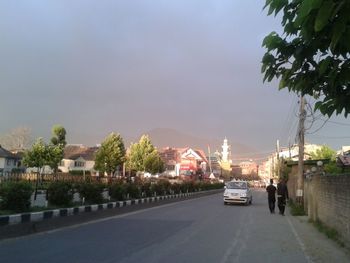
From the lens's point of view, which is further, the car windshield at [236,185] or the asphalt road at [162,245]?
the car windshield at [236,185]

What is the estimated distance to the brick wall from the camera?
13.2 meters

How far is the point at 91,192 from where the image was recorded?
20.7m

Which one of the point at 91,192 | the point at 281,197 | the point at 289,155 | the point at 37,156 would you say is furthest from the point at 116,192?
the point at 289,155

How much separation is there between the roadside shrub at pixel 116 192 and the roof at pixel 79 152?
267 ft

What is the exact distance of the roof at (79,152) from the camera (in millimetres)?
107050

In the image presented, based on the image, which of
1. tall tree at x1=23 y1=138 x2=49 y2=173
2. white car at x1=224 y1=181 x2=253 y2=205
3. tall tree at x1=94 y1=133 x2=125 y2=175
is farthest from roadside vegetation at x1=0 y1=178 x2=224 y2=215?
tall tree at x1=94 y1=133 x2=125 y2=175

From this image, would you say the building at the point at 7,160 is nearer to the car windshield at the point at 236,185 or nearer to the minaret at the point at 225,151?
the car windshield at the point at 236,185

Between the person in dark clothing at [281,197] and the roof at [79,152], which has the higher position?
the roof at [79,152]

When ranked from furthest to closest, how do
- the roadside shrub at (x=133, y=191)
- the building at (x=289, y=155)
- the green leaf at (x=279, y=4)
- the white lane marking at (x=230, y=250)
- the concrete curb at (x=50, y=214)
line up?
the building at (x=289, y=155), the roadside shrub at (x=133, y=191), the concrete curb at (x=50, y=214), the white lane marking at (x=230, y=250), the green leaf at (x=279, y=4)

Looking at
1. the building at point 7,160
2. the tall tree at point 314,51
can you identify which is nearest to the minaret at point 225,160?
the building at point 7,160

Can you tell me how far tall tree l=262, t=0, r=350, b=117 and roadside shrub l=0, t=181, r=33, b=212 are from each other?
33.3 feet

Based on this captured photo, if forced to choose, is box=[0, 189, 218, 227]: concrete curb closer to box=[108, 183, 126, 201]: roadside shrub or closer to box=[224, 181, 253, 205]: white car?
box=[108, 183, 126, 201]: roadside shrub

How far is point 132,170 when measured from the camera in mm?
90125

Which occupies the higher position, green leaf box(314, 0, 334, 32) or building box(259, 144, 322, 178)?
building box(259, 144, 322, 178)
